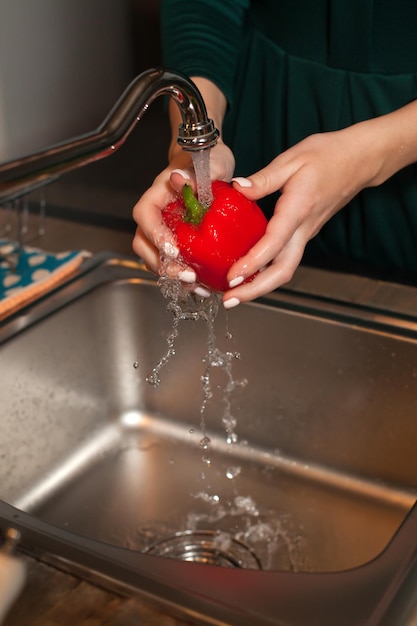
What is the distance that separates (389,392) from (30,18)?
1.04 metres

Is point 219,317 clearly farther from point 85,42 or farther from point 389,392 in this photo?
point 85,42

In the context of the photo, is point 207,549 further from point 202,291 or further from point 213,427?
point 202,291

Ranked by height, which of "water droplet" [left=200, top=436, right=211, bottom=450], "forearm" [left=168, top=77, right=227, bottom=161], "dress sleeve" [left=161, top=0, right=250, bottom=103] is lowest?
"water droplet" [left=200, top=436, right=211, bottom=450]

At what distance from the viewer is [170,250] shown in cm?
70

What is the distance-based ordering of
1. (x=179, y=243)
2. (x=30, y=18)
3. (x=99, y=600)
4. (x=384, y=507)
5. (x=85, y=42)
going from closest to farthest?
(x=99, y=600), (x=179, y=243), (x=384, y=507), (x=30, y=18), (x=85, y=42)

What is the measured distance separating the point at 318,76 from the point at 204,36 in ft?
0.52

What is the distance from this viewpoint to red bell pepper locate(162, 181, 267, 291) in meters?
0.68

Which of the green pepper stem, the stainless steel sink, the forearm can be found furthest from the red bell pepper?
the forearm

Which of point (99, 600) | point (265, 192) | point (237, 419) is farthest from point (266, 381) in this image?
point (99, 600)

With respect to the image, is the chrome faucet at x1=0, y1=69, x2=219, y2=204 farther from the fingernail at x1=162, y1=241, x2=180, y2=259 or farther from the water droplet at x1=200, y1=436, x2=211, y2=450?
the water droplet at x1=200, y1=436, x2=211, y2=450

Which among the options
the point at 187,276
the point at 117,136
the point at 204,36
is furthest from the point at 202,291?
the point at 204,36

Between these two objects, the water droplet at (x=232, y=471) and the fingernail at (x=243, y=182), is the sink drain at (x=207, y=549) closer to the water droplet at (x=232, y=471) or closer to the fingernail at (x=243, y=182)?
the water droplet at (x=232, y=471)

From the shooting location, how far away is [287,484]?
988mm

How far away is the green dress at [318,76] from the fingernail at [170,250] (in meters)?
0.34
